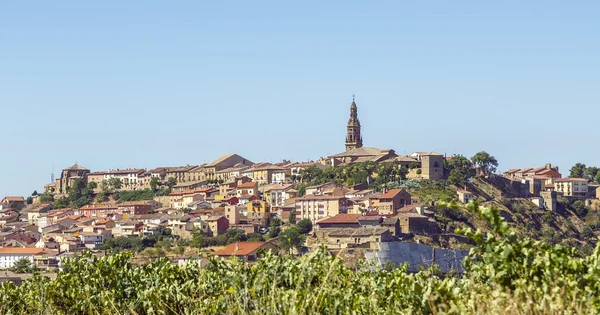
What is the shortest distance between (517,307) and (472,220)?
63.8m

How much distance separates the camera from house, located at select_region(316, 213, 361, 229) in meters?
69.7

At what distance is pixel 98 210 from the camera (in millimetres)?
90500

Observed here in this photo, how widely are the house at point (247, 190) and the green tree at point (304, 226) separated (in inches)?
638

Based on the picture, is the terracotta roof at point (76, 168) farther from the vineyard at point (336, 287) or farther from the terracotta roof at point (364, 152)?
the vineyard at point (336, 287)

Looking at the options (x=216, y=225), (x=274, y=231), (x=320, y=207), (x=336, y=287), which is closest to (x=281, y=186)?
(x=320, y=207)

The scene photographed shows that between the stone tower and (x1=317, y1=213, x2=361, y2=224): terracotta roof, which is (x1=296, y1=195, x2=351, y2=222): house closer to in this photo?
(x1=317, y1=213, x2=361, y2=224): terracotta roof

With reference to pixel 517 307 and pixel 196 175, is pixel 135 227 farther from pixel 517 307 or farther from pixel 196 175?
pixel 517 307

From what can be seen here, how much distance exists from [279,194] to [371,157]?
33.4 ft

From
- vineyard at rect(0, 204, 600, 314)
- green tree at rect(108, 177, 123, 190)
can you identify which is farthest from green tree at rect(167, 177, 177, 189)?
vineyard at rect(0, 204, 600, 314)

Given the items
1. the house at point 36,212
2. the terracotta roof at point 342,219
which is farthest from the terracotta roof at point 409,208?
the house at point 36,212

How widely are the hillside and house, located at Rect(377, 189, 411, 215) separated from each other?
8.13 feet

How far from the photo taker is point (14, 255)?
71375 mm

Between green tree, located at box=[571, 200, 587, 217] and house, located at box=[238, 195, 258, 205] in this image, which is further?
house, located at box=[238, 195, 258, 205]

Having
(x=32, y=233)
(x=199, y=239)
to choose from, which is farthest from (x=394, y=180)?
(x=32, y=233)
